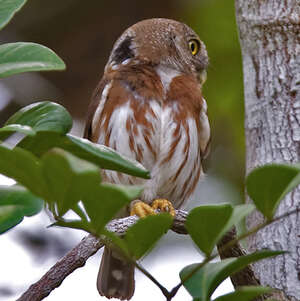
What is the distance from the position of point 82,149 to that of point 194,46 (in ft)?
8.49

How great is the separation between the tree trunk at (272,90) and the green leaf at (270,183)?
45.9 inches

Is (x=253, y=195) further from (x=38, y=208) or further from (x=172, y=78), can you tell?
(x=172, y=78)

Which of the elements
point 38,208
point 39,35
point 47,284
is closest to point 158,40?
point 39,35

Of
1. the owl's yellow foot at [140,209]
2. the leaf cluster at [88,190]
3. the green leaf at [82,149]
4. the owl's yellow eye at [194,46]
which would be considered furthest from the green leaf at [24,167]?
the owl's yellow eye at [194,46]

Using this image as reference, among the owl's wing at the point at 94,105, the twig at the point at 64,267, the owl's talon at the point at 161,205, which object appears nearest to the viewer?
the twig at the point at 64,267

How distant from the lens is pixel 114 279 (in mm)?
3348

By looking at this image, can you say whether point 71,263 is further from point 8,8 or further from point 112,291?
point 112,291

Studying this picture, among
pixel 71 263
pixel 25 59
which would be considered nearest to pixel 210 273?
pixel 25 59

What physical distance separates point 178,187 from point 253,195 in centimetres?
222

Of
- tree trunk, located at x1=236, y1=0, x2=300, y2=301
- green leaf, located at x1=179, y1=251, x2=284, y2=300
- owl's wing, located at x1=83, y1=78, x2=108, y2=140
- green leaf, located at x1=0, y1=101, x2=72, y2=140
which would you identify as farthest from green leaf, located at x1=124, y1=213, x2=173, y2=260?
owl's wing, located at x1=83, y1=78, x2=108, y2=140

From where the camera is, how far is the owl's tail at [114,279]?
332 centimetres

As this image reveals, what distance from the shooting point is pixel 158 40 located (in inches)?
135

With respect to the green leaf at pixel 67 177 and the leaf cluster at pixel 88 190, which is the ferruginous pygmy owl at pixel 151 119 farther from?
the green leaf at pixel 67 177

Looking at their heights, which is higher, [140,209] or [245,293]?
[245,293]
